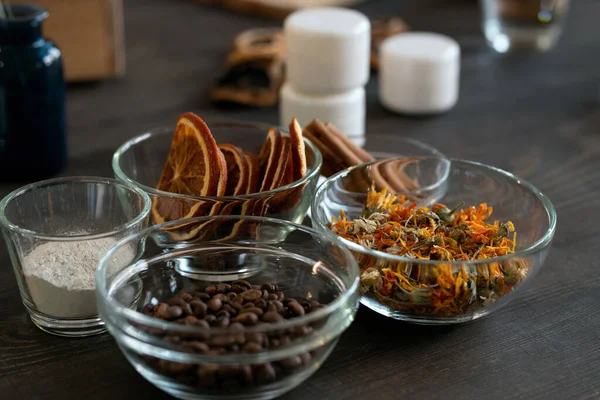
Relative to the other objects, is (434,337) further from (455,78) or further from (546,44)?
(546,44)

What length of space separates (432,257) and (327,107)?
0.58 m

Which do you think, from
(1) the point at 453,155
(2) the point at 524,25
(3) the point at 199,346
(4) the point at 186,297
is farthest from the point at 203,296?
(2) the point at 524,25

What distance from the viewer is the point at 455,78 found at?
166 cm

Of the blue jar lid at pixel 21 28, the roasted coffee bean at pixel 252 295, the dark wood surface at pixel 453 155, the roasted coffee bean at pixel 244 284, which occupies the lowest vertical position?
the dark wood surface at pixel 453 155

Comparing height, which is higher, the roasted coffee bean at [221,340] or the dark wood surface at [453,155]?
the roasted coffee bean at [221,340]

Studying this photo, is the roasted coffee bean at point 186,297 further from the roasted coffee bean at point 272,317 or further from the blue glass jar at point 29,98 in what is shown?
the blue glass jar at point 29,98

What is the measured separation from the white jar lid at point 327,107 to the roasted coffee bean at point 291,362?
0.72m

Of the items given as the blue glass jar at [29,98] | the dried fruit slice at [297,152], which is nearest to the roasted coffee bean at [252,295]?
the dried fruit slice at [297,152]

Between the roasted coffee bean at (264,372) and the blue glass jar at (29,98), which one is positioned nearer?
the roasted coffee bean at (264,372)

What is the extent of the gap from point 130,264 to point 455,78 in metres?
0.95

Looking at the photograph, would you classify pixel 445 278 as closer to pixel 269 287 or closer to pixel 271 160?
pixel 269 287

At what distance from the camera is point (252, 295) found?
34.6 inches

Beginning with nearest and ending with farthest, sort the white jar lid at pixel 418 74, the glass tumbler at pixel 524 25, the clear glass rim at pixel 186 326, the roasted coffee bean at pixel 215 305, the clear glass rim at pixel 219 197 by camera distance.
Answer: the clear glass rim at pixel 186 326 → the roasted coffee bean at pixel 215 305 → the clear glass rim at pixel 219 197 → the white jar lid at pixel 418 74 → the glass tumbler at pixel 524 25

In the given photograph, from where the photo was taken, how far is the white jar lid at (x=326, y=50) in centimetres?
141
